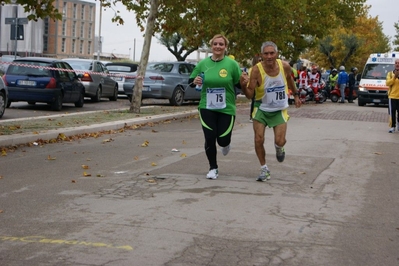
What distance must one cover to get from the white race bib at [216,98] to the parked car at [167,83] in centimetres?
1755

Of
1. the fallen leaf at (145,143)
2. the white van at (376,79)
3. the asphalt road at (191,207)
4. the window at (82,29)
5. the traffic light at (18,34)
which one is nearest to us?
the asphalt road at (191,207)

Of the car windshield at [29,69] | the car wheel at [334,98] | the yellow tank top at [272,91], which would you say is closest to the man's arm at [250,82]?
the yellow tank top at [272,91]

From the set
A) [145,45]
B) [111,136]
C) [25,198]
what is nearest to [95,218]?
[25,198]

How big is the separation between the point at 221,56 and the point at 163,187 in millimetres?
1957

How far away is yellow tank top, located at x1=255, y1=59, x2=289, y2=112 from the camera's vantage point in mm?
9922

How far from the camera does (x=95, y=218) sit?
7195mm

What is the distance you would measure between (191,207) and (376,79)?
97.2 feet

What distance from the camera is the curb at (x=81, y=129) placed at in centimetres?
1375

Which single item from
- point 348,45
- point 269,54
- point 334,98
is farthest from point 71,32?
point 269,54

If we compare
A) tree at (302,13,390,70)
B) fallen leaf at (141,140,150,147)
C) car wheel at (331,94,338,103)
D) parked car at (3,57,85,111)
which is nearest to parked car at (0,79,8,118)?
parked car at (3,57,85,111)

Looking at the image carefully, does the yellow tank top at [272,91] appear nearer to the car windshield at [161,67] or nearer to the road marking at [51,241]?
the road marking at [51,241]

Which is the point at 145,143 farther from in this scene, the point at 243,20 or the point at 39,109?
the point at 243,20

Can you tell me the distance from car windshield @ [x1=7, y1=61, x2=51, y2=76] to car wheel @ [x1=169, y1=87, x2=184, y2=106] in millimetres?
6179

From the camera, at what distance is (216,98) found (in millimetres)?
10023
